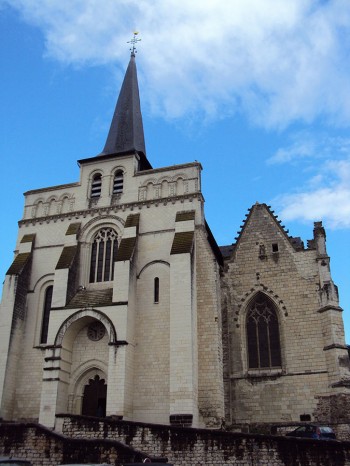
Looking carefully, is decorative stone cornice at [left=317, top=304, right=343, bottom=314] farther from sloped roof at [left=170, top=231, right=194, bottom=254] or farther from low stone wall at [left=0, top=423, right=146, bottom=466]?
low stone wall at [left=0, top=423, right=146, bottom=466]

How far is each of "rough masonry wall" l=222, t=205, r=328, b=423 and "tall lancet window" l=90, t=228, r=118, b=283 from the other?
19.7 feet

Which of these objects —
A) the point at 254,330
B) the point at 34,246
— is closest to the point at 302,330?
the point at 254,330

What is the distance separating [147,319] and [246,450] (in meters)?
8.59

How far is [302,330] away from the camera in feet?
74.4

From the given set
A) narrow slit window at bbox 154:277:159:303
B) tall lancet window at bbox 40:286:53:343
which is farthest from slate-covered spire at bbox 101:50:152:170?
tall lancet window at bbox 40:286:53:343

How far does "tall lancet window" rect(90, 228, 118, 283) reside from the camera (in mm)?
23016

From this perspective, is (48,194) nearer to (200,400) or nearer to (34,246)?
(34,246)

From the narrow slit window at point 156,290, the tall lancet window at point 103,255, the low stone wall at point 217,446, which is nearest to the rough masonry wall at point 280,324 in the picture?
the narrow slit window at point 156,290

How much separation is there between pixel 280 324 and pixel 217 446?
10.4 m

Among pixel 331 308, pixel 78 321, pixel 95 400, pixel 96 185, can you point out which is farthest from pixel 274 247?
pixel 95 400

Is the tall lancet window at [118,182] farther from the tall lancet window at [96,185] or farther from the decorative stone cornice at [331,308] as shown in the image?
the decorative stone cornice at [331,308]

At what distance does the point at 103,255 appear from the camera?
23.4 meters

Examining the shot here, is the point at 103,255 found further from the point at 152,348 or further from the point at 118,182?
the point at 152,348

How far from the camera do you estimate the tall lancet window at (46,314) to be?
880 inches
